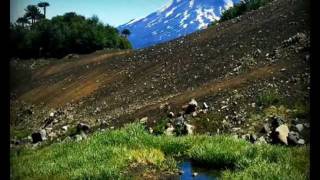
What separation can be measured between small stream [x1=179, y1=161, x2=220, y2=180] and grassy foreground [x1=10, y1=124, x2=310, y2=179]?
0.84 ft

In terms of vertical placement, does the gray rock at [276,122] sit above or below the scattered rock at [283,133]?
above

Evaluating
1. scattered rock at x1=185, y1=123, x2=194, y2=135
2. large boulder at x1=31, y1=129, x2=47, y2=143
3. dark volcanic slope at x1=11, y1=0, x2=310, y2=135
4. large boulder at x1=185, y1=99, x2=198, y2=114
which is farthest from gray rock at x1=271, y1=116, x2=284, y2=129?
large boulder at x1=31, y1=129, x2=47, y2=143

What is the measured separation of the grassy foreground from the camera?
531 inches

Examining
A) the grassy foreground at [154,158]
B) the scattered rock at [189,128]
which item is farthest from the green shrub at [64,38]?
the grassy foreground at [154,158]

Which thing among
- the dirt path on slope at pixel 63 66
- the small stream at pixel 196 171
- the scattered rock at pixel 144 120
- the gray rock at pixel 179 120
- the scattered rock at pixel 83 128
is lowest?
the small stream at pixel 196 171

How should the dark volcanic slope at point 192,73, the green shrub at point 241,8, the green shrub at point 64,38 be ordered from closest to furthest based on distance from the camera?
the dark volcanic slope at point 192,73, the green shrub at point 241,8, the green shrub at point 64,38

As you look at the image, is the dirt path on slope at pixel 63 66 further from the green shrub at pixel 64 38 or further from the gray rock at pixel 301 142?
the gray rock at pixel 301 142

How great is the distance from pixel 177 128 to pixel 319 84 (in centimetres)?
1829

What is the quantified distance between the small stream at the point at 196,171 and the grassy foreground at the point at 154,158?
25cm

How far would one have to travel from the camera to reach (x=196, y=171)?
1519 cm

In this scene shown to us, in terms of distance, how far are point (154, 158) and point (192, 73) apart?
26984mm

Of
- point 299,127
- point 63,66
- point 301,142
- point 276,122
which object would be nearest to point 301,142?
point 301,142

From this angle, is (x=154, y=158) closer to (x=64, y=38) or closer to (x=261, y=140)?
(x=261, y=140)

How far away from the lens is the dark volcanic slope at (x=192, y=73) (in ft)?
103
